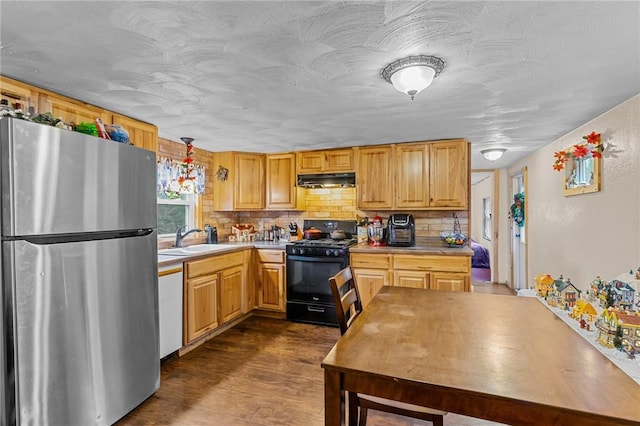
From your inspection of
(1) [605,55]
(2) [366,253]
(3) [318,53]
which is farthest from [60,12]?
(2) [366,253]

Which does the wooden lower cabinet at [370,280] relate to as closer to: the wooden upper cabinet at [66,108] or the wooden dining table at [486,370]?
the wooden dining table at [486,370]

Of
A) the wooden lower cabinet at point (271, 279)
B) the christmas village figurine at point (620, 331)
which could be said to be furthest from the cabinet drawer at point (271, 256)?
the christmas village figurine at point (620, 331)

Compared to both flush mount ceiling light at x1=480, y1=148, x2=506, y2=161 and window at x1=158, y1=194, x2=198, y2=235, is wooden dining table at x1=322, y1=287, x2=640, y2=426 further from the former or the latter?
flush mount ceiling light at x1=480, y1=148, x2=506, y2=161

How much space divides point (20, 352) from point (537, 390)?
1998 mm

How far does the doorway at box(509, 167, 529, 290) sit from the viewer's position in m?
4.55

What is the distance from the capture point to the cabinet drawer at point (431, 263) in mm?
3117

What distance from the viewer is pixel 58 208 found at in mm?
1501

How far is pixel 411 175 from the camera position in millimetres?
3607

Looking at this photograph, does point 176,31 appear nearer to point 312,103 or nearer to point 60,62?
point 60,62

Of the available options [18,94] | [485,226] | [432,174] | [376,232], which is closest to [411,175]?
[432,174]

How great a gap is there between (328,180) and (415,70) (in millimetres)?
2274

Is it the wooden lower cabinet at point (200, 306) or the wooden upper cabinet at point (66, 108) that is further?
the wooden lower cabinet at point (200, 306)

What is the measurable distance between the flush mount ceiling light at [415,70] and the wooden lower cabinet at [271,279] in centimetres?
251

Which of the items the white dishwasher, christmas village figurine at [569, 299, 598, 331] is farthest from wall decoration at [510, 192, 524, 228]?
the white dishwasher
